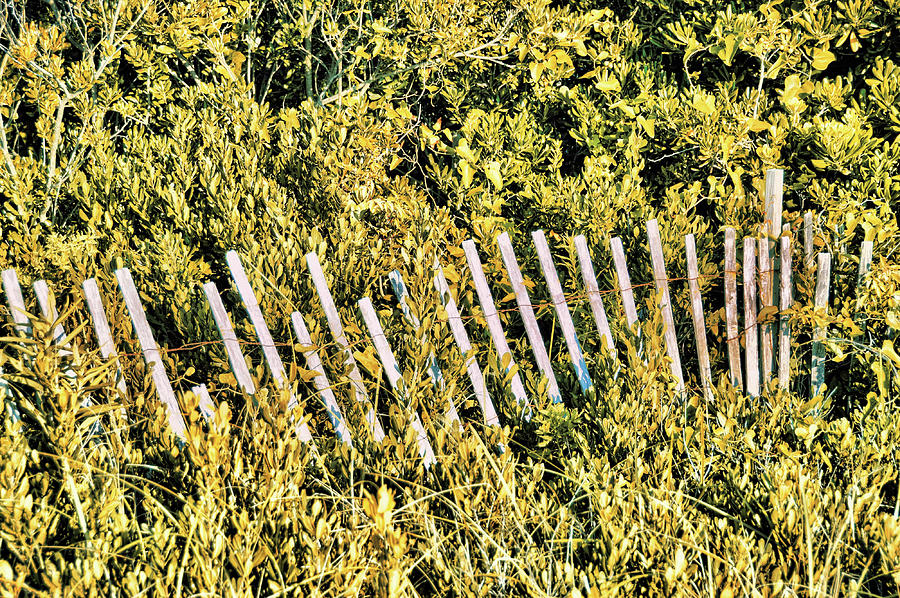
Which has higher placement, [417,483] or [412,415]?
[412,415]

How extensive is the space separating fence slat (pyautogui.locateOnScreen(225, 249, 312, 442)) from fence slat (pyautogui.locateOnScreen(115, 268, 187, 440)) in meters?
0.29

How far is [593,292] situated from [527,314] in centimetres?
26

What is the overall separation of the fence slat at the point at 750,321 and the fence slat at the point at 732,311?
0.12 ft

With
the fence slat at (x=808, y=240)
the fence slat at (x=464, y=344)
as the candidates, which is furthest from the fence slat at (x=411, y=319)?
the fence slat at (x=808, y=240)

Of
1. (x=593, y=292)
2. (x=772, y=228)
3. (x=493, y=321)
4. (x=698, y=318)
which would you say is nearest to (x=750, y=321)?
(x=698, y=318)

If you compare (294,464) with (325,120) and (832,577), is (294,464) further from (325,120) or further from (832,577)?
(325,120)

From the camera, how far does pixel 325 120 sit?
10.2 feet

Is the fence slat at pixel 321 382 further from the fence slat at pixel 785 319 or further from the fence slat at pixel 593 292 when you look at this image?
the fence slat at pixel 785 319

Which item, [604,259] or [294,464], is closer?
[294,464]

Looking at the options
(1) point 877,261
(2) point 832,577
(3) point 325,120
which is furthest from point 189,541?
(1) point 877,261

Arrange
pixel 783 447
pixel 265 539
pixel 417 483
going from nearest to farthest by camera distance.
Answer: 1. pixel 265 539
2. pixel 417 483
3. pixel 783 447

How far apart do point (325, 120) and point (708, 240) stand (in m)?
1.77

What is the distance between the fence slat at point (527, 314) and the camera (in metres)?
2.34

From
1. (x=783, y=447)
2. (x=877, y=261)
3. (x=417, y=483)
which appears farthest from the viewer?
(x=877, y=261)
